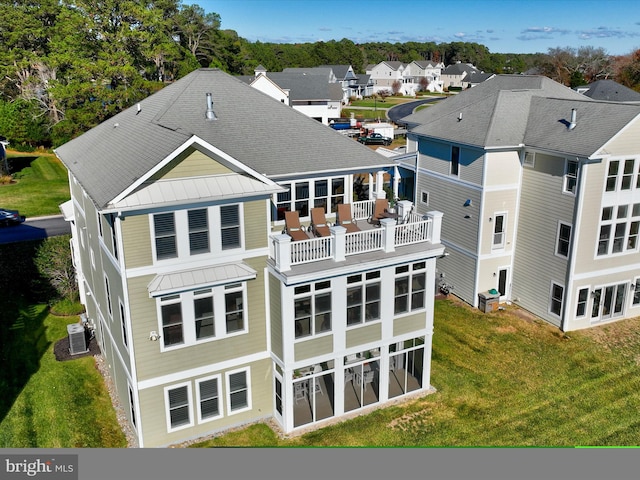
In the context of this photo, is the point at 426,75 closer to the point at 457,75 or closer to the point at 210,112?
the point at 457,75

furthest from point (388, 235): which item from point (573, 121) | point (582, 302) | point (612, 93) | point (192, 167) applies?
point (612, 93)

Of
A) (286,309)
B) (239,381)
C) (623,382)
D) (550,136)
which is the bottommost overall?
(623,382)

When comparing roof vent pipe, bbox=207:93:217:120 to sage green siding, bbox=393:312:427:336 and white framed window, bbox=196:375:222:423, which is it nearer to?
white framed window, bbox=196:375:222:423

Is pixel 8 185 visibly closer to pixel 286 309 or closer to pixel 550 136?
pixel 286 309

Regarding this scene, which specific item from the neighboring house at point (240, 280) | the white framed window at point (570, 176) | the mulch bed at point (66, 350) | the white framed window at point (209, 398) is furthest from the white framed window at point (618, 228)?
the mulch bed at point (66, 350)

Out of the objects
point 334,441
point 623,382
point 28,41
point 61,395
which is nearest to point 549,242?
point 623,382

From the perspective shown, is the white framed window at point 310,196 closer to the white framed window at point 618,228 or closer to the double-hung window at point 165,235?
the double-hung window at point 165,235

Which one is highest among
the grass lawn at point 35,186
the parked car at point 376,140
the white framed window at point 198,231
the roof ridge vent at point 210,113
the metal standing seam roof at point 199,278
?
the roof ridge vent at point 210,113
